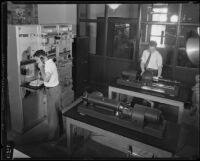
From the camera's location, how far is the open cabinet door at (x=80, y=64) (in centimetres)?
429

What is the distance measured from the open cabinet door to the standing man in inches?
56.6

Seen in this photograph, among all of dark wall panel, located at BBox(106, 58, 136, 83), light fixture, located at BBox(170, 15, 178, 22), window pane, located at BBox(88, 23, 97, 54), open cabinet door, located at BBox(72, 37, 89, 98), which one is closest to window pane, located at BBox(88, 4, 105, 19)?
window pane, located at BBox(88, 23, 97, 54)

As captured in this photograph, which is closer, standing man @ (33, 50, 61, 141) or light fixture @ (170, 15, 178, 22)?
standing man @ (33, 50, 61, 141)

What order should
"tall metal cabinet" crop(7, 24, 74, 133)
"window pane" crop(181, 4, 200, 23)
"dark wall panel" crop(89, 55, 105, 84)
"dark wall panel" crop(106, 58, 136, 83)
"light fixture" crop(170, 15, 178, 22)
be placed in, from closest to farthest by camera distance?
"tall metal cabinet" crop(7, 24, 74, 133) < "window pane" crop(181, 4, 200, 23) < "light fixture" crop(170, 15, 178, 22) < "dark wall panel" crop(106, 58, 136, 83) < "dark wall panel" crop(89, 55, 105, 84)

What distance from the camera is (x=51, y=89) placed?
286 cm

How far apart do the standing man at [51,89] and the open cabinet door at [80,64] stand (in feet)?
4.71

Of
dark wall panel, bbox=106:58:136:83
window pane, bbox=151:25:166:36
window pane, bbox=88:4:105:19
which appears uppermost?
window pane, bbox=88:4:105:19

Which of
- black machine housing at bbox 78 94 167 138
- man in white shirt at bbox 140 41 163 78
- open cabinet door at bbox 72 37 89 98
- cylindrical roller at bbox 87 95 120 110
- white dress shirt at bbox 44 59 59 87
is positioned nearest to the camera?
black machine housing at bbox 78 94 167 138

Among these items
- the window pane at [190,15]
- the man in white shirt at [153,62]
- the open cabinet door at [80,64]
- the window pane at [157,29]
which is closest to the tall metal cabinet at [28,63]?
the open cabinet door at [80,64]

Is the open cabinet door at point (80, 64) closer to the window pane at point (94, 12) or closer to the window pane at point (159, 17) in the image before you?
the window pane at point (94, 12)

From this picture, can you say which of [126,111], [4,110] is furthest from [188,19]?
[4,110]

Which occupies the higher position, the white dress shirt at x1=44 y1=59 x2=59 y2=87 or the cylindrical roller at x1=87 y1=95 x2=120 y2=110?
the white dress shirt at x1=44 y1=59 x2=59 y2=87

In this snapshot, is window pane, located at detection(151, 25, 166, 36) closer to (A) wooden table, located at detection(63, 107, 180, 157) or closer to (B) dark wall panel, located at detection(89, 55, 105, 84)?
(B) dark wall panel, located at detection(89, 55, 105, 84)

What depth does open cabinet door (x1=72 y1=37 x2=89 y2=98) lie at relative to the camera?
4293 mm
